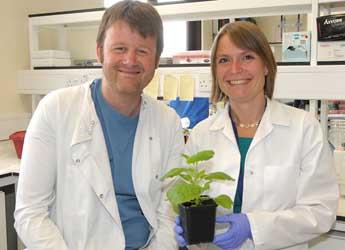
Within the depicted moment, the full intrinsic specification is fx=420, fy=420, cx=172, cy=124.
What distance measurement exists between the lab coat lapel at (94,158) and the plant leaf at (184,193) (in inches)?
12.2

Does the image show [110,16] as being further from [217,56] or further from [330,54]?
[330,54]

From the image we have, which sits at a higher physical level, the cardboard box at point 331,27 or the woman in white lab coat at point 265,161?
the cardboard box at point 331,27

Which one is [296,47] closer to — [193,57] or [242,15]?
[242,15]

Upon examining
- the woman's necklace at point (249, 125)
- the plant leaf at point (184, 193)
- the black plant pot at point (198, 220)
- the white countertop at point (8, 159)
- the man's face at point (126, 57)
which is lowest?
the white countertop at point (8, 159)

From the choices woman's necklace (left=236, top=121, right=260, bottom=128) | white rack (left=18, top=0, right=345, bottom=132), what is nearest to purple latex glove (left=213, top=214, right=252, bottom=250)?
woman's necklace (left=236, top=121, right=260, bottom=128)

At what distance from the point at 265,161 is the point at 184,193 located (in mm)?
437

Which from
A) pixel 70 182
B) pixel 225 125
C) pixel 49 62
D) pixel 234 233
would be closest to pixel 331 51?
pixel 225 125

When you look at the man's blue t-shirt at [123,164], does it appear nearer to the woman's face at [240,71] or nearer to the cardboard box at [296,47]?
the woman's face at [240,71]

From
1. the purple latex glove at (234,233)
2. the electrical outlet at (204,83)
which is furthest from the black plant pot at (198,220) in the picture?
the electrical outlet at (204,83)

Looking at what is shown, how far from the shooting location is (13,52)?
285 centimetres

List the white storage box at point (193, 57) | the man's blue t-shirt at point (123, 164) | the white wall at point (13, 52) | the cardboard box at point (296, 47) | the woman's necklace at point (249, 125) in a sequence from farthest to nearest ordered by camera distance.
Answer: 1. the white wall at point (13, 52)
2. the white storage box at point (193, 57)
3. the cardboard box at point (296, 47)
4. the woman's necklace at point (249, 125)
5. the man's blue t-shirt at point (123, 164)

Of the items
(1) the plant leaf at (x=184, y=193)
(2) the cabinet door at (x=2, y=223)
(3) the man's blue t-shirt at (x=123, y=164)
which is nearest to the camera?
(1) the plant leaf at (x=184, y=193)

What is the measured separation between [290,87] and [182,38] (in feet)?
10.8

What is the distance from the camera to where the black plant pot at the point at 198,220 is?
3.58 feet
